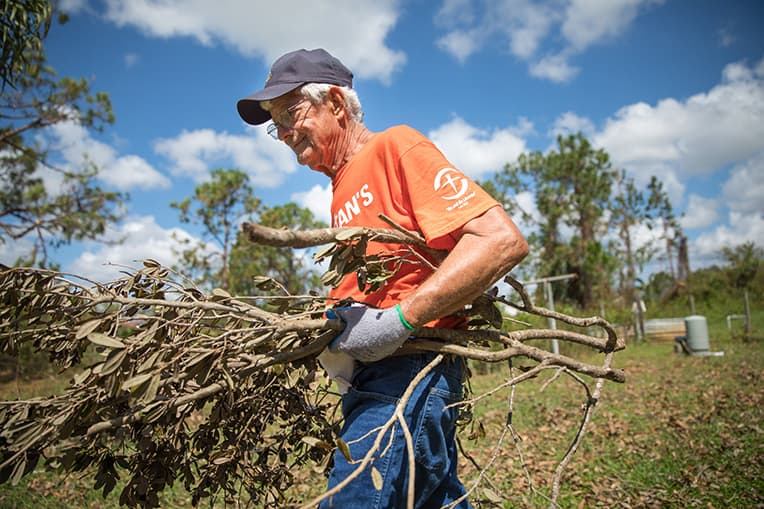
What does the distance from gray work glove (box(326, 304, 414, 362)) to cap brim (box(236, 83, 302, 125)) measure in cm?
89

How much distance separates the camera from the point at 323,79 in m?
1.88

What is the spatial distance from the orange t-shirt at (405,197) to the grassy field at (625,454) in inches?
30.8

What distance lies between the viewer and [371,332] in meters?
1.46

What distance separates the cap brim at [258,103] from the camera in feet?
6.08

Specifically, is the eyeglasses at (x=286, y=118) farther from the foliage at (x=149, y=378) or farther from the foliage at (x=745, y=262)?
the foliage at (x=745, y=262)

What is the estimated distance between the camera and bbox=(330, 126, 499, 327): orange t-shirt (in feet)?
4.89

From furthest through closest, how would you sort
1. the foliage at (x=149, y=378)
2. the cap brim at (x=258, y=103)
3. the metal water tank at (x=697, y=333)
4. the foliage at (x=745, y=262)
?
the foliage at (x=745, y=262) → the metal water tank at (x=697, y=333) → the cap brim at (x=258, y=103) → the foliage at (x=149, y=378)

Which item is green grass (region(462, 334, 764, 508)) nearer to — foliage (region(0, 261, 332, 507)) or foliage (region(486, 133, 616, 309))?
foliage (region(0, 261, 332, 507))

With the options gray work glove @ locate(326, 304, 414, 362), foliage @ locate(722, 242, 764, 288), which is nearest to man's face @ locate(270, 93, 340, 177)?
gray work glove @ locate(326, 304, 414, 362)

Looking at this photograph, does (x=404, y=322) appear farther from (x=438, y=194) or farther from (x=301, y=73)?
(x=301, y=73)

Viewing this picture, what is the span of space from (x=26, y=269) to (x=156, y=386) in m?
0.76

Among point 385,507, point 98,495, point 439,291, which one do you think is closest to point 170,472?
point 385,507

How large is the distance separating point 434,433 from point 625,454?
452cm

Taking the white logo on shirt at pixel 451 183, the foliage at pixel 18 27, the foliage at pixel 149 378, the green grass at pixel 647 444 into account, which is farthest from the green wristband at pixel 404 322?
the foliage at pixel 18 27
